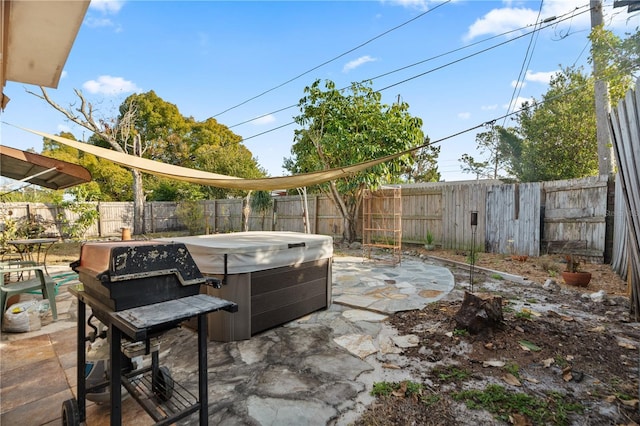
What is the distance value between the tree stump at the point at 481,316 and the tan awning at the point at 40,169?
4.37 m

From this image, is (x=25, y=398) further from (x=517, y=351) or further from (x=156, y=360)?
(x=517, y=351)

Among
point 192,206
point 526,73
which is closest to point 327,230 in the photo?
point 192,206

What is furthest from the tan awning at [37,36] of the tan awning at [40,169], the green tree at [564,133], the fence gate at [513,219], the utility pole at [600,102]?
the green tree at [564,133]

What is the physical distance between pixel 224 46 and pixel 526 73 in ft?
27.0

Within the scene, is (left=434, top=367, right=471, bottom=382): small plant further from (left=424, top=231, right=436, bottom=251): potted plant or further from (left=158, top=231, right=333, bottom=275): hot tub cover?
(left=424, top=231, right=436, bottom=251): potted plant

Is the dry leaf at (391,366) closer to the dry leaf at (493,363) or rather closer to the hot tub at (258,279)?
the dry leaf at (493,363)

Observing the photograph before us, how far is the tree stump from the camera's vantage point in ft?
8.00

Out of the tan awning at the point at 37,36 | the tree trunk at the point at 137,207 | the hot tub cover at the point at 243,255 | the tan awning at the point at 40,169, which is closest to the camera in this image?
the tan awning at the point at 37,36

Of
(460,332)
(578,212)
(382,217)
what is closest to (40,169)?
(460,332)

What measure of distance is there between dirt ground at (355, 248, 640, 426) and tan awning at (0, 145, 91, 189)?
12.7ft

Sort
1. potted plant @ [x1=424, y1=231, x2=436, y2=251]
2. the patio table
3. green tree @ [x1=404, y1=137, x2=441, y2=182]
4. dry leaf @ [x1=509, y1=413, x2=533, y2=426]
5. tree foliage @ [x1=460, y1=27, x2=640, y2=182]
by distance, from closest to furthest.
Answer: dry leaf @ [x1=509, y1=413, x2=533, y2=426], the patio table, potted plant @ [x1=424, y1=231, x2=436, y2=251], tree foliage @ [x1=460, y1=27, x2=640, y2=182], green tree @ [x1=404, y1=137, x2=441, y2=182]

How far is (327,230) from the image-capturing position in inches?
377

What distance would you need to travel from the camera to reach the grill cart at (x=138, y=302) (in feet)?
3.52

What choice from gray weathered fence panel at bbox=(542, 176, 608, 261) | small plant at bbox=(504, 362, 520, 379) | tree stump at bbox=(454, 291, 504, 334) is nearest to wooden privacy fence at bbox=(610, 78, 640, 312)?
→ tree stump at bbox=(454, 291, 504, 334)
